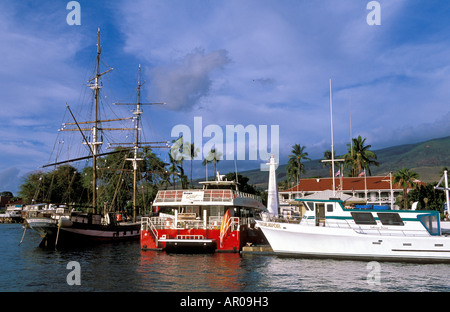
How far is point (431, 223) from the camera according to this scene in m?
25.0

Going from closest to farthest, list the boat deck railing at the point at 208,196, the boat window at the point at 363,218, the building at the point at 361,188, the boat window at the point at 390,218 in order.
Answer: the boat window at the point at 390,218, the boat window at the point at 363,218, the boat deck railing at the point at 208,196, the building at the point at 361,188

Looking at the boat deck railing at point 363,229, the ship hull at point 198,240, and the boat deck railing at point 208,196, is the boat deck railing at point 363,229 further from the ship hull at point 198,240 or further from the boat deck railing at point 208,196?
the boat deck railing at point 208,196

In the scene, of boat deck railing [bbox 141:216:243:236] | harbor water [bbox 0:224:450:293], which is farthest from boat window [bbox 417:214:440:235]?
boat deck railing [bbox 141:216:243:236]

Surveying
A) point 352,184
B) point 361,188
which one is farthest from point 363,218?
point 352,184

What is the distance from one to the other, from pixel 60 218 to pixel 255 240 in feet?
59.3

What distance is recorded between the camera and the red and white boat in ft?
93.2

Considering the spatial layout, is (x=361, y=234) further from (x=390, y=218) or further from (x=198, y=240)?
(x=198, y=240)

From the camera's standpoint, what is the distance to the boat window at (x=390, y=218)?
82.5 ft

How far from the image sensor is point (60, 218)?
114 feet

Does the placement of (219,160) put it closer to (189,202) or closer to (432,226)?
(189,202)

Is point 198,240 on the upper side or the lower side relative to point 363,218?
lower

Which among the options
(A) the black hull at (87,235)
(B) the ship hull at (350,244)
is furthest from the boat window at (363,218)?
(A) the black hull at (87,235)

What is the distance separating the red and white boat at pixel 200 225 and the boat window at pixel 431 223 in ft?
42.1

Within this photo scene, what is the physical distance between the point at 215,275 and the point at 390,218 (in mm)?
13063
